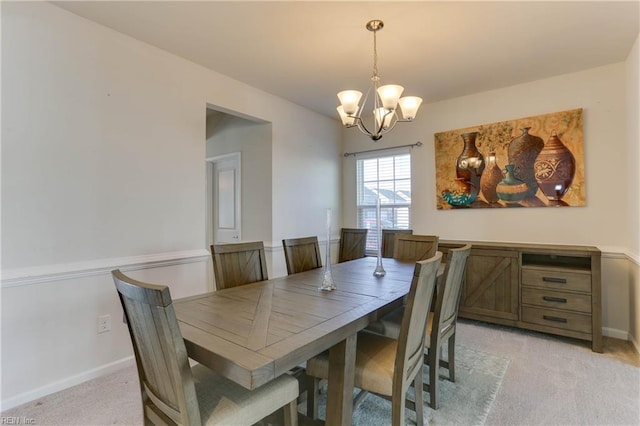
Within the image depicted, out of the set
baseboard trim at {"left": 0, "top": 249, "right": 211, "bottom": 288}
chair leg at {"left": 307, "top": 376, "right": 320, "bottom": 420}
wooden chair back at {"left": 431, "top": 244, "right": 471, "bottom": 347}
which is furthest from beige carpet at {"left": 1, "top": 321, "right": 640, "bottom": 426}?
baseboard trim at {"left": 0, "top": 249, "right": 211, "bottom": 288}

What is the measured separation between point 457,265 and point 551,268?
1.83 metres

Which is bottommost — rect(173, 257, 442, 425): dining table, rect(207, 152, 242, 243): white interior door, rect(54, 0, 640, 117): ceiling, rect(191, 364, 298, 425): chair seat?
rect(191, 364, 298, 425): chair seat

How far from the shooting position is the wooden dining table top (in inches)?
42.4

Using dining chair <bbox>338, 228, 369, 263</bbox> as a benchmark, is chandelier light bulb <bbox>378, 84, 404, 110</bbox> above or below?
above

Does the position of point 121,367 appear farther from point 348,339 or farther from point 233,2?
point 233,2

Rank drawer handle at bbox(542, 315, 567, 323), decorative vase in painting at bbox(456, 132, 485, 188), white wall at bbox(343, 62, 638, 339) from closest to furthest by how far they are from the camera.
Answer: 1. drawer handle at bbox(542, 315, 567, 323)
2. white wall at bbox(343, 62, 638, 339)
3. decorative vase in painting at bbox(456, 132, 485, 188)

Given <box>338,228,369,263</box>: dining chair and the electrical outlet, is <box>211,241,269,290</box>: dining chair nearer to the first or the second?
the electrical outlet

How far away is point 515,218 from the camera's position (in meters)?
3.61

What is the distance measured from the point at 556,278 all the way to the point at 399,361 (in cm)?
243

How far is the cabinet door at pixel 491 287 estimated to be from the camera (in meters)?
3.20

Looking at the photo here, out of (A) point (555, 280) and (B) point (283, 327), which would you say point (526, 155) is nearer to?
(A) point (555, 280)

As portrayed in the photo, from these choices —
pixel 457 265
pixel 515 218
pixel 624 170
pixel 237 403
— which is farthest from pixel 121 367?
pixel 624 170

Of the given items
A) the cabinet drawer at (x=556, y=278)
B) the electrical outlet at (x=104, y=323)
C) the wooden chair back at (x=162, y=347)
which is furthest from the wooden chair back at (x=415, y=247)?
the electrical outlet at (x=104, y=323)

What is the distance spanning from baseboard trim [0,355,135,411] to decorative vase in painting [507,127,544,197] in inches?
169
